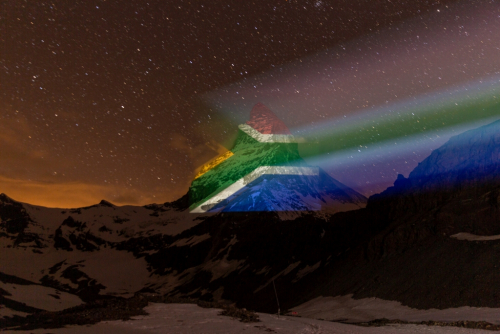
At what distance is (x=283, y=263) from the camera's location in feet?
Answer: 453

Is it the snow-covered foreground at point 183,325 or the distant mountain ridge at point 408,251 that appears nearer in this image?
the snow-covered foreground at point 183,325

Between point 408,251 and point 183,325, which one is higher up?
point 183,325

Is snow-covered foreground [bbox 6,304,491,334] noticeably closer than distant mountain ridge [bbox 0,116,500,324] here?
Yes

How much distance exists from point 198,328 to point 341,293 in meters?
64.1

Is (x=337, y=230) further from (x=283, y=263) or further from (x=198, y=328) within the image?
(x=198, y=328)

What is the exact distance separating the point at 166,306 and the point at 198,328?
18.3ft

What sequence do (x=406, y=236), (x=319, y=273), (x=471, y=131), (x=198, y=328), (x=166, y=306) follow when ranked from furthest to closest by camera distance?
(x=319, y=273) < (x=471, y=131) < (x=406, y=236) < (x=166, y=306) < (x=198, y=328)

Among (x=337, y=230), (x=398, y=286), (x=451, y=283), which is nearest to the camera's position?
(x=451, y=283)

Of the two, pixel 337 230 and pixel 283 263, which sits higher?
pixel 337 230

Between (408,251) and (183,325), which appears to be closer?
(183,325)

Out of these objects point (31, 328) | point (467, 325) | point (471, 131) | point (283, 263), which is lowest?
point (283, 263)

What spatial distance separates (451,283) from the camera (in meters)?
51.6

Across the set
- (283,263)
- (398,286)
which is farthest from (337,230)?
(398,286)

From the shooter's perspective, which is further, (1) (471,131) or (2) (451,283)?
(1) (471,131)
